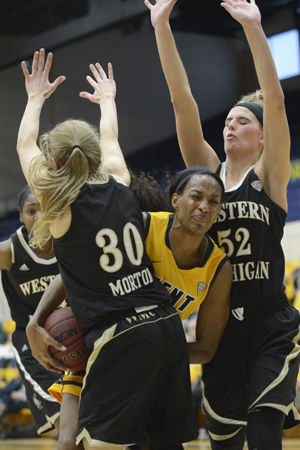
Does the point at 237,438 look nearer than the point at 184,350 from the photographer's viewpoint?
No

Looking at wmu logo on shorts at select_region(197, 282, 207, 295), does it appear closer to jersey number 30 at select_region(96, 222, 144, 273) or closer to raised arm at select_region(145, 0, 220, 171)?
jersey number 30 at select_region(96, 222, 144, 273)

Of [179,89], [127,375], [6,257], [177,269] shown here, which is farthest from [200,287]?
[6,257]

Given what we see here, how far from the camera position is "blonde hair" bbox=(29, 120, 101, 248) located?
3.29m

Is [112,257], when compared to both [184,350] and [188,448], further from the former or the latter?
[188,448]

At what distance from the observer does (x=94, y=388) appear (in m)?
3.24

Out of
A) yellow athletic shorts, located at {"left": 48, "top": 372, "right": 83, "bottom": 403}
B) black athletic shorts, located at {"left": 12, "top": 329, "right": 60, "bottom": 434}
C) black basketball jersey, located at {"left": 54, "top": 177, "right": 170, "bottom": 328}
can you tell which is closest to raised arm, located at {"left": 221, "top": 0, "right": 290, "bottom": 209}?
black basketball jersey, located at {"left": 54, "top": 177, "right": 170, "bottom": 328}

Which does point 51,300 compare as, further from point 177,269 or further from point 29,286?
point 29,286

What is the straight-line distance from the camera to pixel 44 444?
30.6 feet

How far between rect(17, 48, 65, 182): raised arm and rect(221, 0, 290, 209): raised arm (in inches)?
42.7

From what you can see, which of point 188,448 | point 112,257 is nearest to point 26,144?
point 112,257

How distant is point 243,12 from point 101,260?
1.54m

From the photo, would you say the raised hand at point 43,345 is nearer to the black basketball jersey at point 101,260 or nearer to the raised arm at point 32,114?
the black basketball jersey at point 101,260

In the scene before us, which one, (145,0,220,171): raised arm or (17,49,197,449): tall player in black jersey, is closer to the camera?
(17,49,197,449): tall player in black jersey

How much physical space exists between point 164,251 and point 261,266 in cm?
57
